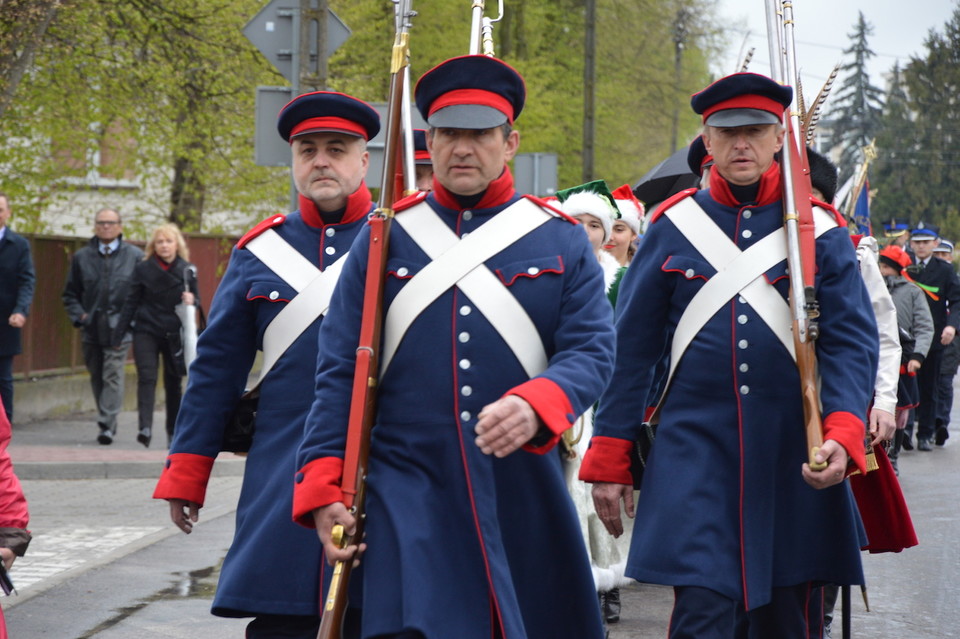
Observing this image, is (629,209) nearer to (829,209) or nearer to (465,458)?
(829,209)

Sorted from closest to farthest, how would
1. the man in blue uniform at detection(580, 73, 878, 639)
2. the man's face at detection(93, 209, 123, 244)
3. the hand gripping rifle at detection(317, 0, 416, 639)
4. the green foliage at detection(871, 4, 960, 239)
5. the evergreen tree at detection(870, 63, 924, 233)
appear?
1. the hand gripping rifle at detection(317, 0, 416, 639)
2. the man in blue uniform at detection(580, 73, 878, 639)
3. the man's face at detection(93, 209, 123, 244)
4. the green foliage at detection(871, 4, 960, 239)
5. the evergreen tree at detection(870, 63, 924, 233)

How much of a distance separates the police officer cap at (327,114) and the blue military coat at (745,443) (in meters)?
1.06

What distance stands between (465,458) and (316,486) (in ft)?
1.23

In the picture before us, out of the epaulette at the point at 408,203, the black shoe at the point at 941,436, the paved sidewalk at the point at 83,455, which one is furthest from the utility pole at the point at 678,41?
the epaulette at the point at 408,203

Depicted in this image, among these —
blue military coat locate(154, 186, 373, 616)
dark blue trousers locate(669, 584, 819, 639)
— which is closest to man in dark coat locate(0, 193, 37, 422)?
blue military coat locate(154, 186, 373, 616)

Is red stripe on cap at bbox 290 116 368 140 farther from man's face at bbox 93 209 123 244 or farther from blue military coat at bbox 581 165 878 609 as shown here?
man's face at bbox 93 209 123 244

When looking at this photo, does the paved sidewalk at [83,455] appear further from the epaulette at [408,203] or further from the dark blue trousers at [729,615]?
the epaulette at [408,203]

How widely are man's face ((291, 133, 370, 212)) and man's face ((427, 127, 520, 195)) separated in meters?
0.92

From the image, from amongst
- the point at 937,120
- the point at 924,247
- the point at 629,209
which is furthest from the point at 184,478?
the point at 937,120

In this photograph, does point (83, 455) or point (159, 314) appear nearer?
point (83, 455)

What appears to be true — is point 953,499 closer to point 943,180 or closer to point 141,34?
point 141,34

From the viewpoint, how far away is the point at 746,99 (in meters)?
4.91

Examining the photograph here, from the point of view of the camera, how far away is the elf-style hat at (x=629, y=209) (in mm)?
8414

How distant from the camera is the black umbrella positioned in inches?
388
